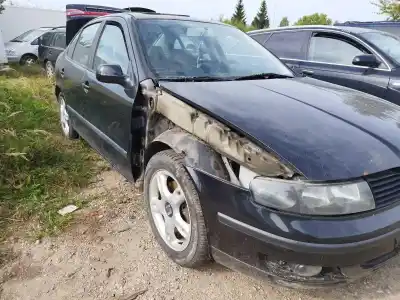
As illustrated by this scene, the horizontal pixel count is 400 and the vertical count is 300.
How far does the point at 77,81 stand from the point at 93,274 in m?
2.08

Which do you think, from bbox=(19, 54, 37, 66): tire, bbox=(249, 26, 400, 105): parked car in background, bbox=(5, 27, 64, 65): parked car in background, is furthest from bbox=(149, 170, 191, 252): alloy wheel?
bbox=(19, 54, 37, 66): tire

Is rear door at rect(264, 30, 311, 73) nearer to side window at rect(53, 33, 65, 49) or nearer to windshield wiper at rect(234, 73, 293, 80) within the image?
windshield wiper at rect(234, 73, 293, 80)

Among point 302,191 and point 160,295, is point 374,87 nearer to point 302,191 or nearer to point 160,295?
point 302,191

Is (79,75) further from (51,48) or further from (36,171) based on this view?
(51,48)

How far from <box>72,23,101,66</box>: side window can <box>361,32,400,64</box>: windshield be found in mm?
3386

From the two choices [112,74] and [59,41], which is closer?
[112,74]

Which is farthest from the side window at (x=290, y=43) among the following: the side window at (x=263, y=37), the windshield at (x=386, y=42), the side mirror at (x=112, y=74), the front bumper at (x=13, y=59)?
the front bumper at (x=13, y=59)

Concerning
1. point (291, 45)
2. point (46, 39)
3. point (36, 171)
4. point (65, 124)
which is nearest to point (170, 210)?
point (36, 171)

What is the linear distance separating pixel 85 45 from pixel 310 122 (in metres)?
2.61

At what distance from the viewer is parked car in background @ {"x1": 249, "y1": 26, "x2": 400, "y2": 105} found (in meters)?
4.10

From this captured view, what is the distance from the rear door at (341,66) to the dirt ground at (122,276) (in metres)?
2.58

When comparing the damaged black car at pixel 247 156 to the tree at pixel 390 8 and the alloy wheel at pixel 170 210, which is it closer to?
the alloy wheel at pixel 170 210

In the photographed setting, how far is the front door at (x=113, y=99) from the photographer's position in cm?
257

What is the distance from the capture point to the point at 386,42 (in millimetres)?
4613
